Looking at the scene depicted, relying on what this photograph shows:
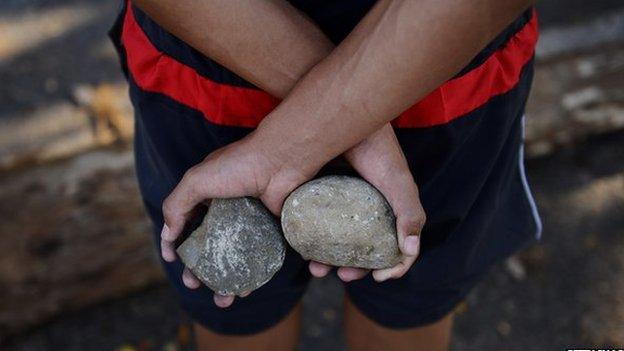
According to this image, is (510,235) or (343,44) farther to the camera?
(510,235)

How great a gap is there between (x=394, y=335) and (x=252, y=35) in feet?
2.24

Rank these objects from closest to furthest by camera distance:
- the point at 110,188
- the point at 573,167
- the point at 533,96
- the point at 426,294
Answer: the point at 426,294, the point at 110,188, the point at 533,96, the point at 573,167

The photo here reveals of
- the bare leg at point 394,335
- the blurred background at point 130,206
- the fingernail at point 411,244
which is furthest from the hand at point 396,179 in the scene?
the blurred background at point 130,206

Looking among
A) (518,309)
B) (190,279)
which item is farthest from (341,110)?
(518,309)

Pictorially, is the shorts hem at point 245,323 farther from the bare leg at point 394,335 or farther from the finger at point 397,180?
the finger at point 397,180

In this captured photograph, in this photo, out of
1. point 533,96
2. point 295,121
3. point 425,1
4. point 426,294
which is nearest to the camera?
point 425,1

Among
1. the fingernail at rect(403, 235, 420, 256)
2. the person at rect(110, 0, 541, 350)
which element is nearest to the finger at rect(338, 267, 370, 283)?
the person at rect(110, 0, 541, 350)

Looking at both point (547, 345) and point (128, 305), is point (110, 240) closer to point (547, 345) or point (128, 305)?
point (128, 305)

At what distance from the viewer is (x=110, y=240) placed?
1908 mm

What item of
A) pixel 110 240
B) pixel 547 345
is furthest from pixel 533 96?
pixel 110 240

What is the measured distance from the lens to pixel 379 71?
3.03 ft

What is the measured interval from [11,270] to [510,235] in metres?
1.18

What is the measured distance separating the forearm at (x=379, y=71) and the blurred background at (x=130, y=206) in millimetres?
915

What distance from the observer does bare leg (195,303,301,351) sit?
1.40 meters
